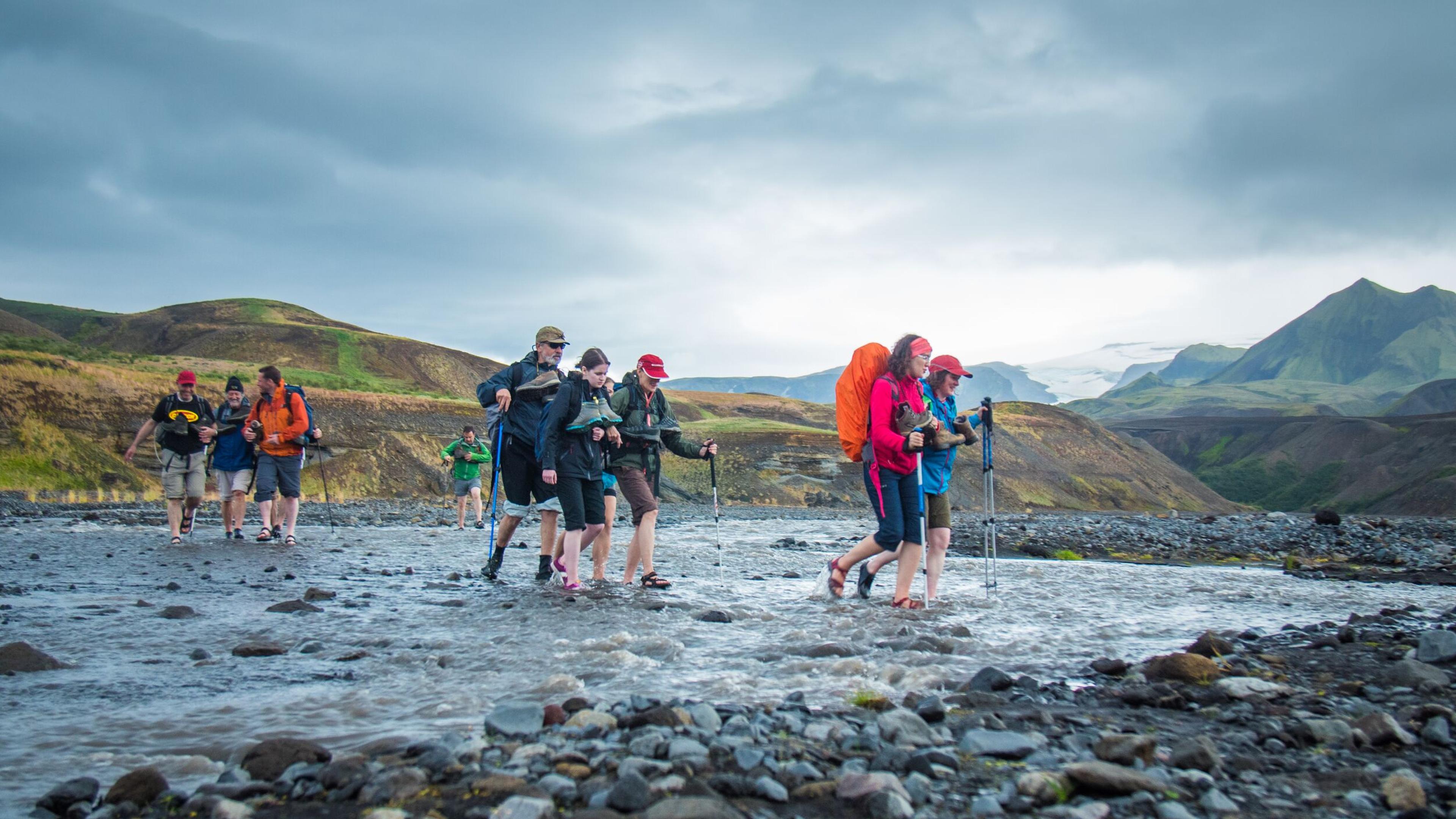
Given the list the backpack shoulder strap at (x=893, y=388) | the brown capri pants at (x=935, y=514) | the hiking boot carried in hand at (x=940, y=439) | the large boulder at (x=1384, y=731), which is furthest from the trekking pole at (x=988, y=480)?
the large boulder at (x=1384, y=731)

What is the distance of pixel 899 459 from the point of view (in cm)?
923

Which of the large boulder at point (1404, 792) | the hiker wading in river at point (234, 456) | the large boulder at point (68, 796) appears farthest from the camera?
the hiker wading in river at point (234, 456)

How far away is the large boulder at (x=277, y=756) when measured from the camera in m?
3.95

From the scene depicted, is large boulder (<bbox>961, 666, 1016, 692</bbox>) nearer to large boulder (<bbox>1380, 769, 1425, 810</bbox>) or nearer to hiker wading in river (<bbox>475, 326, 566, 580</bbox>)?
large boulder (<bbox>1380, 769, 1425, 810</bbox>)

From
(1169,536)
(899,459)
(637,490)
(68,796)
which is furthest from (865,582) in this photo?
(1169,536)

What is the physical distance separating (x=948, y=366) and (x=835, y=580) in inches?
113

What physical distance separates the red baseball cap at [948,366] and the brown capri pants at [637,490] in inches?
145

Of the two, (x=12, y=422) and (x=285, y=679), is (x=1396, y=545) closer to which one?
(x=285, y=679)

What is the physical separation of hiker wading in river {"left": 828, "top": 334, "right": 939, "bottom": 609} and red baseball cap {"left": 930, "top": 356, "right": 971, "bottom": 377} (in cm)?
52

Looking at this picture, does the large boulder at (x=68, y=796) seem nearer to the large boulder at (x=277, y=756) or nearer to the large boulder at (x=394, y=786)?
the large boulder at (x=277, y=756)

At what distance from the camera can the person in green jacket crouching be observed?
2195 centimetres

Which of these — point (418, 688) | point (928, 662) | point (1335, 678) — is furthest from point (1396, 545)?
point (418, 688)

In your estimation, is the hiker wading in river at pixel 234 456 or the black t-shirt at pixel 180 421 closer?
the black t-shirt at pixel 180 421

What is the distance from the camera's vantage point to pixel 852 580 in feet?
42.9
